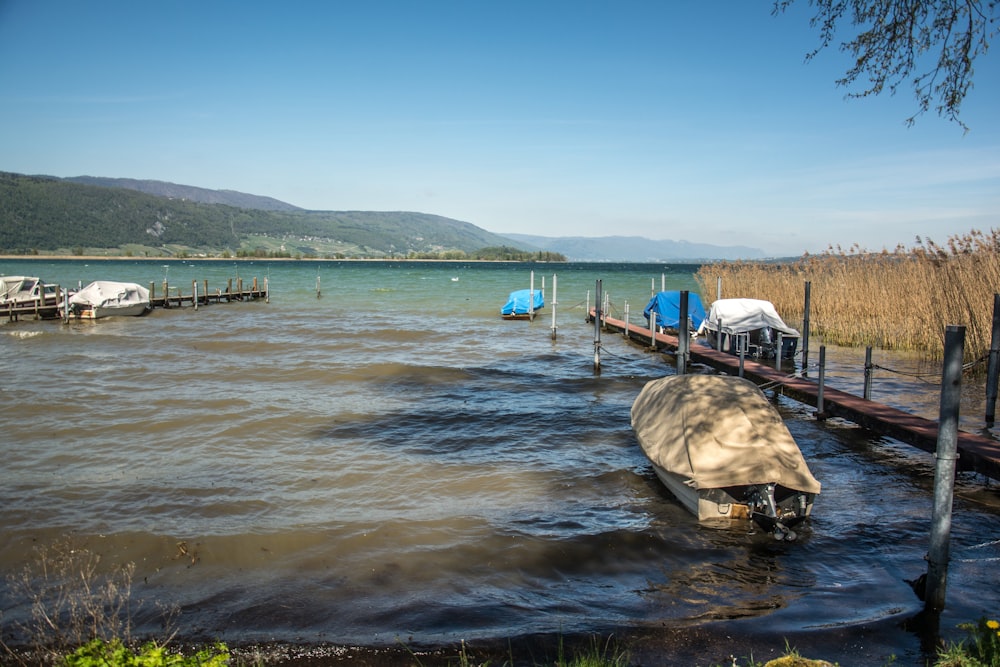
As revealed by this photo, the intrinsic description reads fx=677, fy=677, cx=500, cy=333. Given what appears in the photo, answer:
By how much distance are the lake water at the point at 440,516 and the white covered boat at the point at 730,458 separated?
0.36 metres

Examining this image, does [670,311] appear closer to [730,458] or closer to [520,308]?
A: [520,308]

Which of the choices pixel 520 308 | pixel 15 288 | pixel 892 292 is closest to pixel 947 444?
pixel 892 292

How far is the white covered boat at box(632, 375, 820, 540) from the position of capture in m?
8.47

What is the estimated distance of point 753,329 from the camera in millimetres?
21125

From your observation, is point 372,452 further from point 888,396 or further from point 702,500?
point 888,396

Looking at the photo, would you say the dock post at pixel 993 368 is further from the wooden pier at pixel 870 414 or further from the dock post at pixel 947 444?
the dock post at pixel 947 444

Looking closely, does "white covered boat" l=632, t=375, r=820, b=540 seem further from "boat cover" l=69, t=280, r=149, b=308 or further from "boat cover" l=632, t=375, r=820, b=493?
"boat cover" l=69, t=280, r=149, b=308

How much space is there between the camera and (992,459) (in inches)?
373

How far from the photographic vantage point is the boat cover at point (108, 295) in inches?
1372

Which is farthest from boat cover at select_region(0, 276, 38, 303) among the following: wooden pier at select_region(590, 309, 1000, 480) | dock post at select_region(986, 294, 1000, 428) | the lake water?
dock post at select_region(986, 294, 1000, 428)

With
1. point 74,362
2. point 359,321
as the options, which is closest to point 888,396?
point 74,362

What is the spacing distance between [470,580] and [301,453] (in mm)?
5743

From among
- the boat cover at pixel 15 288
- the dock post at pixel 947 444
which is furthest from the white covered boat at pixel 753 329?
the boat cover at pixel 15 288

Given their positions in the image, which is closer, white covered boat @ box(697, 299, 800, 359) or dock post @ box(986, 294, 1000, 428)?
dock post @ box(986, 294, 1000, 428)
